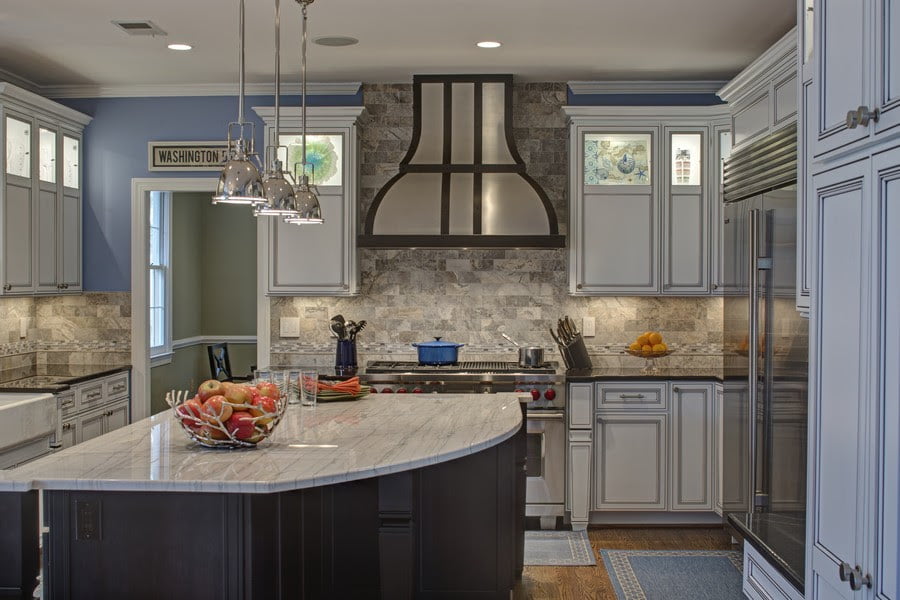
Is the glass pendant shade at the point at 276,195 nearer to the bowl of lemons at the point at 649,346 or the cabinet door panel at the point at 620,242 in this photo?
the cabinet door panel at the point at 620,242

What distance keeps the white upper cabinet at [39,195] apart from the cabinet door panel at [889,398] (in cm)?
470

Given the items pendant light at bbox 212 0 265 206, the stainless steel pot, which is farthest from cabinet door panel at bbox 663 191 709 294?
pendant light at bbox 212 0 265 206

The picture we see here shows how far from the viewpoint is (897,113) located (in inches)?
60.6

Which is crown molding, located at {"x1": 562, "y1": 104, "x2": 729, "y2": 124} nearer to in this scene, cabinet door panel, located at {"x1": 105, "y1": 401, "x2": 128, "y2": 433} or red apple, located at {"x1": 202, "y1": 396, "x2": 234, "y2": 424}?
cabinet door panel, located at {"x1": 105, "y1": 401, "x2": 128, "y2": 433}

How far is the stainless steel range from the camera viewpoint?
209 inches

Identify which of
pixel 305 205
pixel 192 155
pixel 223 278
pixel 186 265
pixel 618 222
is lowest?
pixel 223 278

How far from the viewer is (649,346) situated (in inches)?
222

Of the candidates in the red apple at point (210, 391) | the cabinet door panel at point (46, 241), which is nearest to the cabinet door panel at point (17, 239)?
the cabinet door panel at point (46, 241)

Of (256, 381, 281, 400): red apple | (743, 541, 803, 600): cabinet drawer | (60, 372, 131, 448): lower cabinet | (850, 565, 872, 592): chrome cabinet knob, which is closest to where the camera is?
(850, 565, 872, 592): chrome cabinet knob

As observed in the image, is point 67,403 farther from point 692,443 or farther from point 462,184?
point 692,443

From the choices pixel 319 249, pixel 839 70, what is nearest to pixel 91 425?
pixel 319 249

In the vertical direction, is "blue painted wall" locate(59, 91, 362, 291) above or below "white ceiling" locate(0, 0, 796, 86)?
below

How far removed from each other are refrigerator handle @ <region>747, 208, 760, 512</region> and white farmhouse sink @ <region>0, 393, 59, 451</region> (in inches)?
139

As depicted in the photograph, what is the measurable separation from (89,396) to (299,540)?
2.98m
